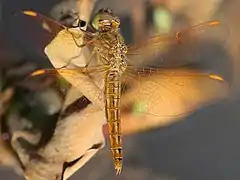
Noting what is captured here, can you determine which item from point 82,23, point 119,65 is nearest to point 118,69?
point 119,65

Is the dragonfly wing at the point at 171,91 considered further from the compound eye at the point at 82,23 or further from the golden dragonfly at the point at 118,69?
the compound eye at the point at 82,23

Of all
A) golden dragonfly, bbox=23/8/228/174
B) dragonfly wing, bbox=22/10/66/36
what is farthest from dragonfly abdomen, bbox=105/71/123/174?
dragonfly wing, bbox=22/10/66/36

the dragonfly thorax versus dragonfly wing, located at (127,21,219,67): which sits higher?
dragonfly wing, located at (127,21,219,67)

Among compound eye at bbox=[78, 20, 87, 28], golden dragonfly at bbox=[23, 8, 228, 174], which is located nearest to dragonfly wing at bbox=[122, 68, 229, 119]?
golden dragonfly at bbox=[23, 8, 228, 174]

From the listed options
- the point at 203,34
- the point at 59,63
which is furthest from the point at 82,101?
the point at 203,34

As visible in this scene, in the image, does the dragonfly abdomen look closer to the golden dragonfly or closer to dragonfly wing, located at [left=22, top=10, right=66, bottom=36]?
the golden dragonfly

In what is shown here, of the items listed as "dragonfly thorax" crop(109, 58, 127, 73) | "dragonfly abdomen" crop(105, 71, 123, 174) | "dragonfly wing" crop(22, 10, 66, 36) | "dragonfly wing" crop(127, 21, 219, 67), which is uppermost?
"dragonfly wing" crop(22, 10, 66, 36)

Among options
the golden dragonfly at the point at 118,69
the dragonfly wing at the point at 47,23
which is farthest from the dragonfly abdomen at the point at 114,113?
the dragonfly wing at the point at 47,23
